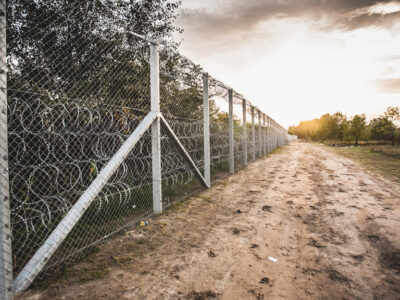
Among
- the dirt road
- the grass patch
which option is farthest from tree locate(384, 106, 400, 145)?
the dirt road

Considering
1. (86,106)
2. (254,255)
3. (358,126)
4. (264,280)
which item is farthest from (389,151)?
(358,126)

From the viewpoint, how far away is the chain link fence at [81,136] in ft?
7.49

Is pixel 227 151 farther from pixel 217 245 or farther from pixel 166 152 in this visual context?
pixel 217 245

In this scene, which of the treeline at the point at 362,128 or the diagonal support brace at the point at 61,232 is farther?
the treeline at the point at 362,128

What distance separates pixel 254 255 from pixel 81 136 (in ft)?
9.89

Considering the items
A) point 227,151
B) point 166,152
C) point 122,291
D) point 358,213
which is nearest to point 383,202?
point 358,213

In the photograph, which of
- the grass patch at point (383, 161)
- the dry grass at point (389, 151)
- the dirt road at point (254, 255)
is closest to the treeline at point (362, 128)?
the dry grass at point (389, 151)

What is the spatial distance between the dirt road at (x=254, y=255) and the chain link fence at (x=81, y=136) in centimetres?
49

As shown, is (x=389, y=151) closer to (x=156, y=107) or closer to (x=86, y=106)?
(x=156, y=107)

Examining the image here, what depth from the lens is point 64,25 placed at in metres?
4.65

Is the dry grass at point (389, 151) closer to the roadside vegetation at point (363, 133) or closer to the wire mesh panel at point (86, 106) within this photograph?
the roadside vegetation at point (363, 133)

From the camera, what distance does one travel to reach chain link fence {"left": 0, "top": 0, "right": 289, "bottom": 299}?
2.28 metres

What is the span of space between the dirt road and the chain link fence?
0.49 metres

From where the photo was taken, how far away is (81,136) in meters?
3.39
